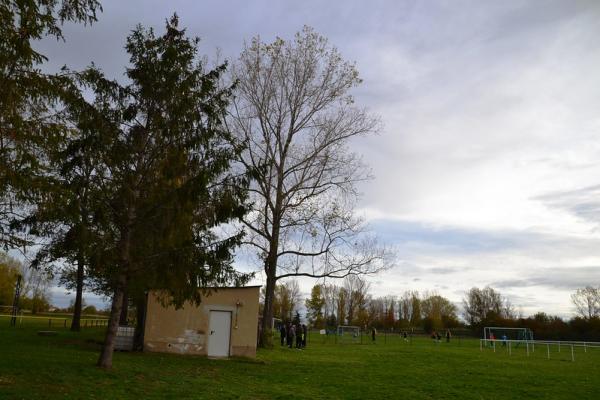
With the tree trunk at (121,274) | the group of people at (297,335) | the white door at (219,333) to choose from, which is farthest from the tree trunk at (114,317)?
the group of people at (297,335)

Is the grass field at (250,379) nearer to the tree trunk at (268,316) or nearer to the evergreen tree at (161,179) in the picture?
the evergreen tree at (161,179)

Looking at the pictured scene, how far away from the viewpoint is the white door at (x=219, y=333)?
20.5 m

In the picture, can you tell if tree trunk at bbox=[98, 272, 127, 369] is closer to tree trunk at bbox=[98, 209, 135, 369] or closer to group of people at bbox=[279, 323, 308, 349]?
tree trunk at bbox=[98, 209, 135, 369]

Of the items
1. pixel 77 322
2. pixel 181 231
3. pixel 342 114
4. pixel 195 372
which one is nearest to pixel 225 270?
pixel 181 231

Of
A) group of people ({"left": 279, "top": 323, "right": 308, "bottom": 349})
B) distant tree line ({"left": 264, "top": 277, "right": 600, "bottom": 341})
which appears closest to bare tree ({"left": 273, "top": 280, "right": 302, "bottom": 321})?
distant tree line ({"left": 264, "top": 277, "right": 600, "bottom": 341})

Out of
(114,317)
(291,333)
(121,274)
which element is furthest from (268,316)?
(121,274)

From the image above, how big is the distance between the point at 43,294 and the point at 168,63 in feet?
265

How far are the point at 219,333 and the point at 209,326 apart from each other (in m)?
0.54

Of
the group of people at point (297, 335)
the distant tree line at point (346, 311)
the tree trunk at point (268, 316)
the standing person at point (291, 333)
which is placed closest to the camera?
the tree trunk at point (268, 316)

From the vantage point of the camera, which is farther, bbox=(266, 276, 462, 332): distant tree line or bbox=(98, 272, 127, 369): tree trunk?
bbox=(266, 276, 462, 332): distant tree line

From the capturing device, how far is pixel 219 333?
68.0 feet

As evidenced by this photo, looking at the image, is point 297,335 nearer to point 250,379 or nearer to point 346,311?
point 250,379

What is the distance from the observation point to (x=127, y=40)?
14.3 meters

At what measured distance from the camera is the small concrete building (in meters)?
20.2
